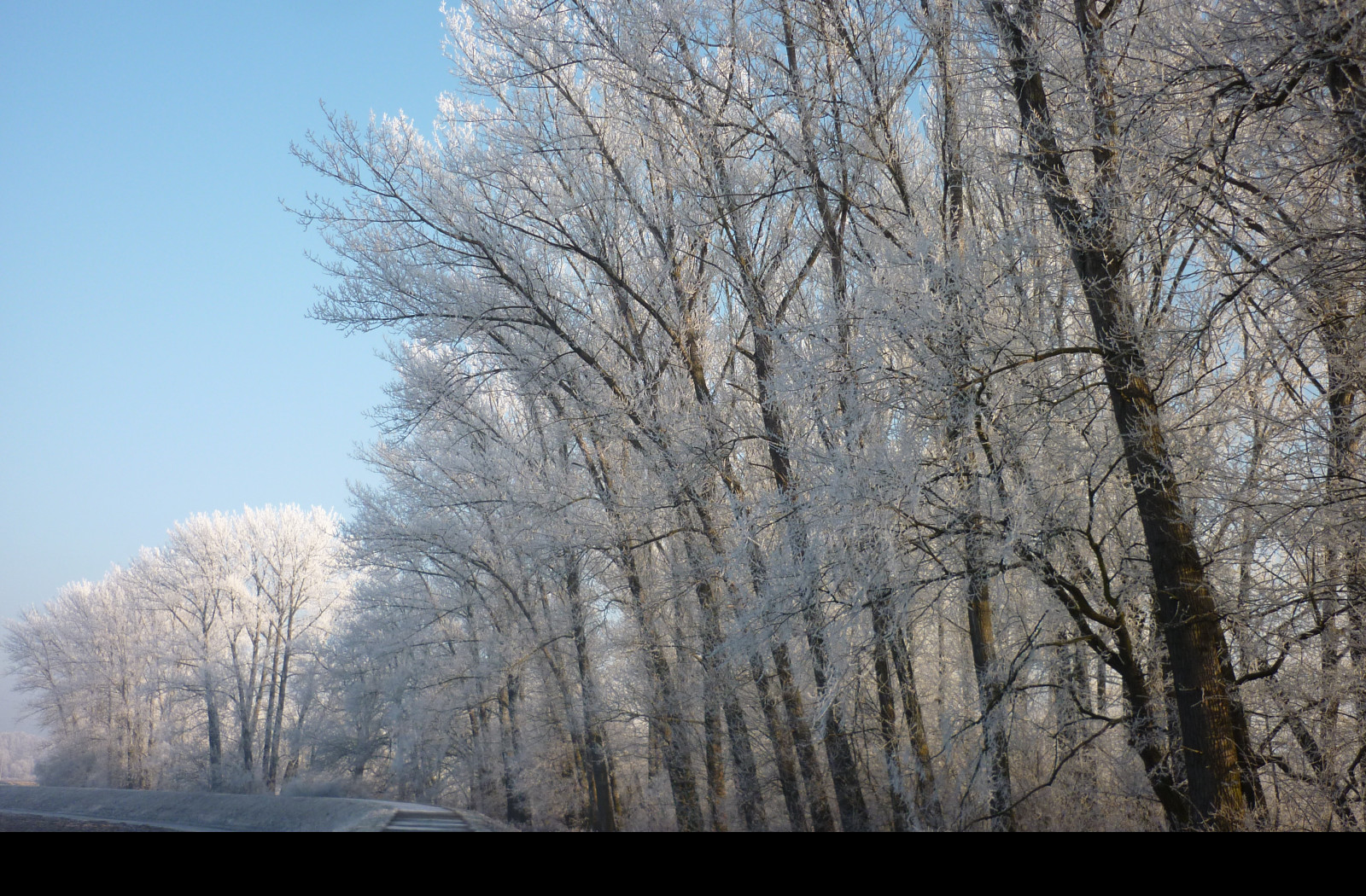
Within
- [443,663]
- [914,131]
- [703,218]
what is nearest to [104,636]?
[443,663]

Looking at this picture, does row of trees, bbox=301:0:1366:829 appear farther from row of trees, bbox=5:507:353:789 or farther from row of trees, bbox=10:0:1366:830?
row of trees, bbox=5:507:353:789

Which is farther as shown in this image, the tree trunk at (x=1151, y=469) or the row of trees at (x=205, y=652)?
the row of trees at (x=205, y=652)

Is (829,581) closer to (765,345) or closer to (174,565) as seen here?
(765,345)

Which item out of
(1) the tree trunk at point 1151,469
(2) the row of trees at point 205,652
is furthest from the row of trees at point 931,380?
(2) the row of trees at point 205,652

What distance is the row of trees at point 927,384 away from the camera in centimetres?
595

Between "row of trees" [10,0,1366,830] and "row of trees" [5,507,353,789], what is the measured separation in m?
18.6

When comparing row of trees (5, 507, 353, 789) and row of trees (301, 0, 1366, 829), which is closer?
row of trees (301, 0, 1366, 829)

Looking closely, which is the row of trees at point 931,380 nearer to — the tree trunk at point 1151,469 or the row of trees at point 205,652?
the tree trunk at point 1151,469

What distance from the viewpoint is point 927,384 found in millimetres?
6957

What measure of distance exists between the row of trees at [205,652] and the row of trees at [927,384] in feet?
61.0

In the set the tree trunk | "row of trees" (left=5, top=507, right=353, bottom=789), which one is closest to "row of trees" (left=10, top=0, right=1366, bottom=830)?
the tree trunk

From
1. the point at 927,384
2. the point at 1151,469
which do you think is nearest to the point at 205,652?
the point at 927,384

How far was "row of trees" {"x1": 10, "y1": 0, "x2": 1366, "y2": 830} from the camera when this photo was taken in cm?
595
